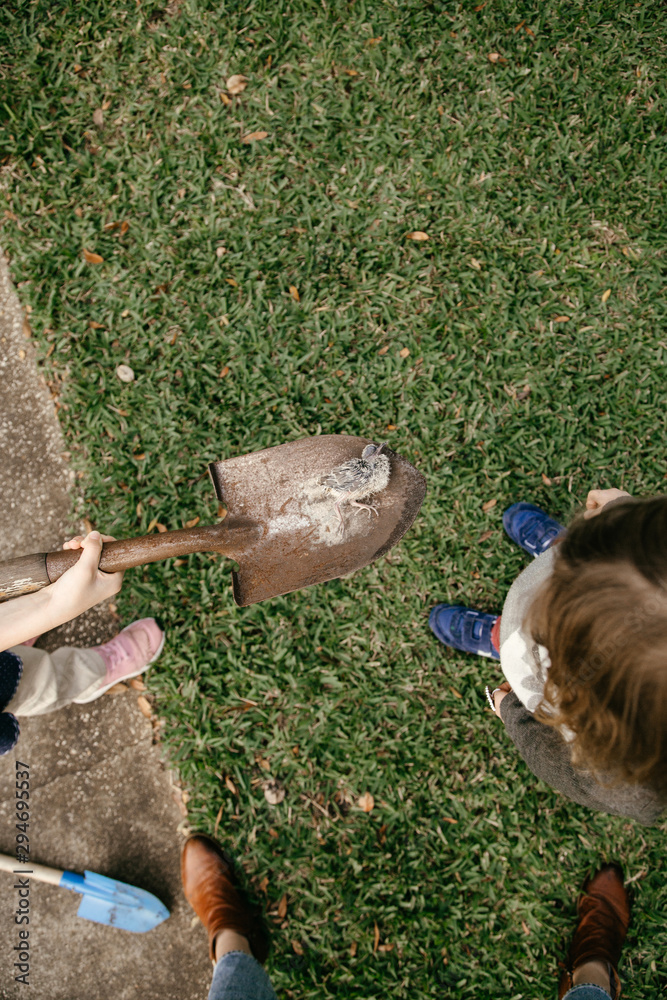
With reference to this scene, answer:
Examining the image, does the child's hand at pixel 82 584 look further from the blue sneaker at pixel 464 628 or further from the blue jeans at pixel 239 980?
the blue jeans at pixel 239 980

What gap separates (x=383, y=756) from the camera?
104 inches

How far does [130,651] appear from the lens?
2582 millimetres

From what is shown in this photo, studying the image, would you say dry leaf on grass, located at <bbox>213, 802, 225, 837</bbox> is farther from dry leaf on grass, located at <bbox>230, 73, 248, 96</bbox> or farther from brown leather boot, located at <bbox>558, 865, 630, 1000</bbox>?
dry leaf on grass, located at <bbox>230, 73, 248, 96</bbox>

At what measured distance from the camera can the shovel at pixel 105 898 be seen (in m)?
2.48

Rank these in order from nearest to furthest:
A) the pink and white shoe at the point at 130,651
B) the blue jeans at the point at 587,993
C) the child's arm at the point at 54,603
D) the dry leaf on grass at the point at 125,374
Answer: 1. the child's arm at the point at 54,603
2. the blue jeans at the point at 587,993
3. the pink and white shoe at the point at 130,651
4. the dry leaf on grass at the point at 125,374

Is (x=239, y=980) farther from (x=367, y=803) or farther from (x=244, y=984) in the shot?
(x=367, y=803)

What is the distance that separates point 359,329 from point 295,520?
48.3 inches

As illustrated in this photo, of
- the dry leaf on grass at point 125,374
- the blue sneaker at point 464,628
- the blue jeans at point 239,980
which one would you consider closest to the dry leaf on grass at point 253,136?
the dry leaf on grass at point 125,374

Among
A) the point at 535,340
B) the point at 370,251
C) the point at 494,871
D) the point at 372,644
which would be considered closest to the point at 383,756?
the point at 372,644

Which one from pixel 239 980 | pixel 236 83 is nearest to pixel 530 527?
pixel 239 980

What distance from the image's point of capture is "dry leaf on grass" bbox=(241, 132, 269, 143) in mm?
2910

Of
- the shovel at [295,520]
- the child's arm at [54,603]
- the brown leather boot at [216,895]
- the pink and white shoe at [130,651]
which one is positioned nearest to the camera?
the child's arm at [54,603]

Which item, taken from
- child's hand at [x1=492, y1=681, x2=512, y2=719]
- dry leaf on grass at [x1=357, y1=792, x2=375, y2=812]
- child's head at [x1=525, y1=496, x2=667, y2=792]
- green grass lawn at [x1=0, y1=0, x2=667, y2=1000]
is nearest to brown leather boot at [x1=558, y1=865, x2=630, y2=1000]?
green grass lawn at [x1=0, y1=0, x2=667, y2=1000]

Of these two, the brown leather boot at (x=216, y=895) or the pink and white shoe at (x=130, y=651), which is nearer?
the brown leather boot at (x=216, y=895)
